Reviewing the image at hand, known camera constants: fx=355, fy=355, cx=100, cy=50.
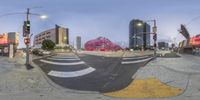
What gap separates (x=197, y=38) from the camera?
10288 centimetres

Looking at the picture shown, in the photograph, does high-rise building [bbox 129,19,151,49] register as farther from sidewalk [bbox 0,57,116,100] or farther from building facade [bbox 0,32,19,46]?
sidewalk [bbox 0,57,116,100]

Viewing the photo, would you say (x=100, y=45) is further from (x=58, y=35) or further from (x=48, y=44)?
(x=48, y=44)

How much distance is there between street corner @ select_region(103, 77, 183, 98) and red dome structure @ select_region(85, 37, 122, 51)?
37026 mm

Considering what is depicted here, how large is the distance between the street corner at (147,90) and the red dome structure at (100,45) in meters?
37.0

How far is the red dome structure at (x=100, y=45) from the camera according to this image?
66500 mm

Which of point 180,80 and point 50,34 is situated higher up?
point 50,34

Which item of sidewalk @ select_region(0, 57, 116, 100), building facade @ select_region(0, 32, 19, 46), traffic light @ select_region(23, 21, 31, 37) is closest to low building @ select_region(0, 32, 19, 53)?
building facade @ select_region(0, 32, 19, 46)

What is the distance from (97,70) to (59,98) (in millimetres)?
15607

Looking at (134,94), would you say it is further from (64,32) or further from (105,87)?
(64,32)

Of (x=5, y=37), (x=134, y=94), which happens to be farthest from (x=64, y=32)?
(x=134, y=94)

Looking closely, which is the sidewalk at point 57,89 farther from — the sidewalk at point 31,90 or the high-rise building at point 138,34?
the high-rise building at point 138,34

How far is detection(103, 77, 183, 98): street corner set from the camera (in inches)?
987

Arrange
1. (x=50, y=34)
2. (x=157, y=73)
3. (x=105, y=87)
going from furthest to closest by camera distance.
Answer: (x=50, y=34), (x=157, y=73), (x=105, y=87)

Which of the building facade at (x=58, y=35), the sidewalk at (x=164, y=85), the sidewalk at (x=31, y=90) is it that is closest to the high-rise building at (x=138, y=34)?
the building facade at (x=58, y=35)
